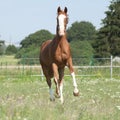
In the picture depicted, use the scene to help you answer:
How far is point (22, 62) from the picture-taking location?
34.7 m

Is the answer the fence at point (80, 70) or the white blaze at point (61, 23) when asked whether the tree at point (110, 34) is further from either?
the white blaze at point (61, 23)

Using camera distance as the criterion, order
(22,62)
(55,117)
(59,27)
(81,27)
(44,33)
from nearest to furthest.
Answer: (55,117) < (59,27) < (22,62) < (44,33) < (81,27)

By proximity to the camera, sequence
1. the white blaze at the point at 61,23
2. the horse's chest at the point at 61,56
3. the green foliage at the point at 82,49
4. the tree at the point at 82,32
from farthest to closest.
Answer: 1. the tree at the point at 82,32
2. the green foliage at the point at 82,49
3. the horse's chest at the point at 61,56
4. the white blaze at the point at 61,23

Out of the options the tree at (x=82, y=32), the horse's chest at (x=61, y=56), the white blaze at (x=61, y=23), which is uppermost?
the tree at (x=82, y=32)

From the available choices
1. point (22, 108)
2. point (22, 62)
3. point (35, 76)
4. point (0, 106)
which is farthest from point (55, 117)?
point (22, 62)

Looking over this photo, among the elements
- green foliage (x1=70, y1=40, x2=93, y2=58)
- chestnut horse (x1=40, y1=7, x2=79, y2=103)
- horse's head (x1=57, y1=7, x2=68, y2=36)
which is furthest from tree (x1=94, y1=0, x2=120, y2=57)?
horse's head (x1=57, y1=7, x2=68, y2=36)

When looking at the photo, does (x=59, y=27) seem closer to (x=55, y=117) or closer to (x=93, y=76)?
(x=55, y=117)

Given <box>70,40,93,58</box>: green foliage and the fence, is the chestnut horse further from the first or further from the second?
<box>70,40,93,58</box>: green foliage

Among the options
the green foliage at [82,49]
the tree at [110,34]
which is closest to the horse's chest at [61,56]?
the tree at [110,34]

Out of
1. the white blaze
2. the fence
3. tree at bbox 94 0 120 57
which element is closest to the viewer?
the white blaze

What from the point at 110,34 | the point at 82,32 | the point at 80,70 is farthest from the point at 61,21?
the point at 82,32

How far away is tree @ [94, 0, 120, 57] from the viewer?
2360 inches

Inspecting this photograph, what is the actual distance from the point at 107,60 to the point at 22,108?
2817 cm

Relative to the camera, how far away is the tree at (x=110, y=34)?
5994 centimetres
